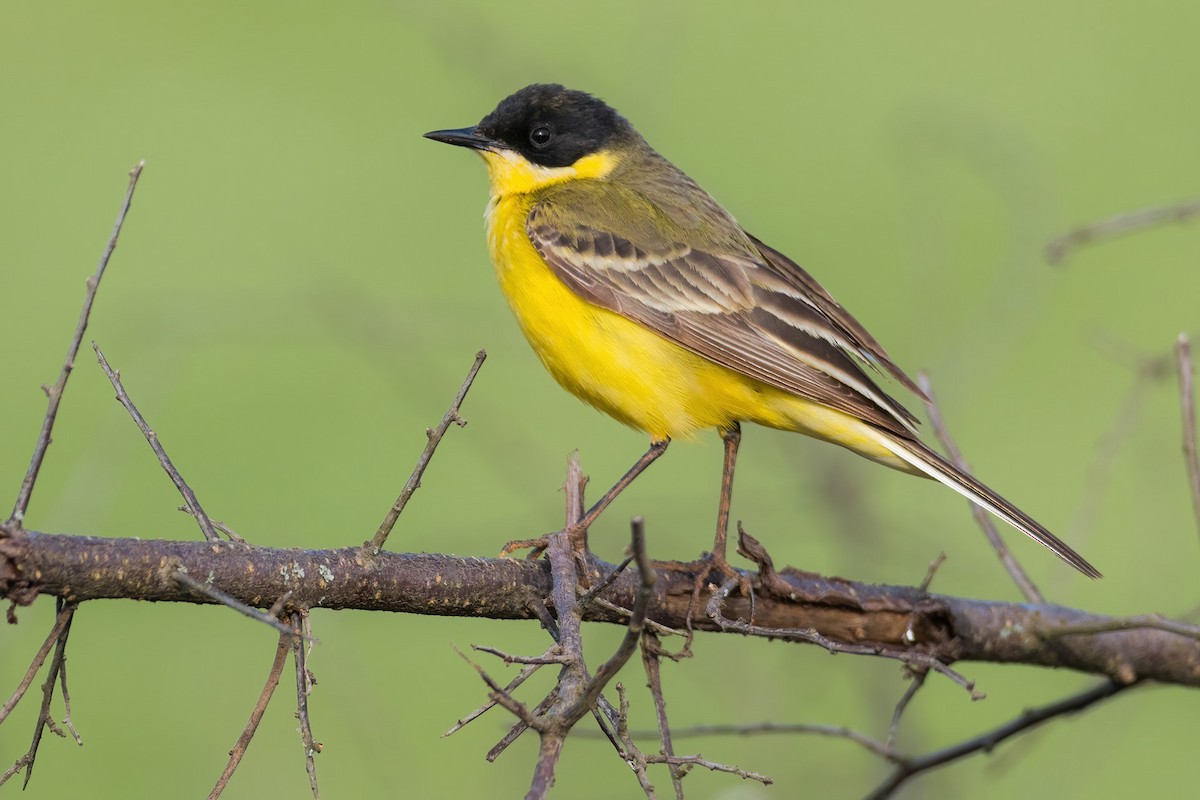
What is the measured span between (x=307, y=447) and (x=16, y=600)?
23.4 ft

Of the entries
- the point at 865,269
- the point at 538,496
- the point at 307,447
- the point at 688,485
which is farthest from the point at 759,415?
the point at 865,269

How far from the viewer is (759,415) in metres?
5.41

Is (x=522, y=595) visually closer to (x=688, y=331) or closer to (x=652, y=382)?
(x=652, y=382)

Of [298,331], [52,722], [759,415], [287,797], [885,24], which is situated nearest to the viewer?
[52,722]

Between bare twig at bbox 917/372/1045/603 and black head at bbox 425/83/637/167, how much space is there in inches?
92.4

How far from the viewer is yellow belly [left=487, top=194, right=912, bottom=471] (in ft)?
17.4

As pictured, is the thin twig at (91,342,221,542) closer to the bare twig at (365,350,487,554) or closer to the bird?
the bare twig at (365,350,487,554)

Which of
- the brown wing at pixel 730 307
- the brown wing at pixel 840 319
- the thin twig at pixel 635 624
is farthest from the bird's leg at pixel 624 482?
the thin twig at pixel 635 624

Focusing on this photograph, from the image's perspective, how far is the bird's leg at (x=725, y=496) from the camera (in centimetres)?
471

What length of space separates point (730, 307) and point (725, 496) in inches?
32.3

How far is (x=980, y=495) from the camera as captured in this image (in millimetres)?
4805

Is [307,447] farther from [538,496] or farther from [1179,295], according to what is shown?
[1179,295]

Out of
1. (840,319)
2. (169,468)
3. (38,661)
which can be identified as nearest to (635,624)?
(38,661)

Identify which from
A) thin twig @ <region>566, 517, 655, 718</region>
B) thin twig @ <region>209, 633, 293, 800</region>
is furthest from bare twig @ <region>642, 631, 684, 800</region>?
thin twig @ <region>209, 633, 293, 800</region>
